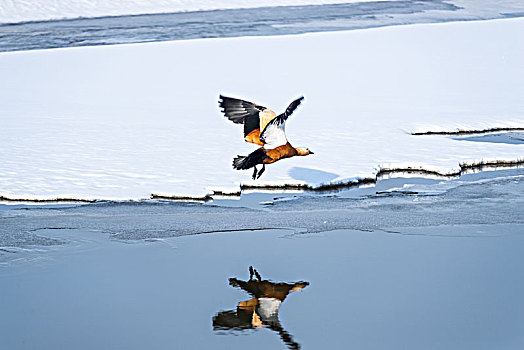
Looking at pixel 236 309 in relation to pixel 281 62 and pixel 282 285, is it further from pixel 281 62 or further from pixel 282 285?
pixel 281 62

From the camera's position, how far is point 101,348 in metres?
5.45

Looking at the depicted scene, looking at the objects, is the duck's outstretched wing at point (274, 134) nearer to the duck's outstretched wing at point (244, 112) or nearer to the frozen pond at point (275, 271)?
the duck's outstretched wing at point (244, 112)

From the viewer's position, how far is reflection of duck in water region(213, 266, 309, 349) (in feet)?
18.9

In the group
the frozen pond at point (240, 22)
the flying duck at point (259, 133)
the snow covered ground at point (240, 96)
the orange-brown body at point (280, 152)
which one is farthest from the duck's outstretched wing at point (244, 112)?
the frozen pond at point (240, 22)

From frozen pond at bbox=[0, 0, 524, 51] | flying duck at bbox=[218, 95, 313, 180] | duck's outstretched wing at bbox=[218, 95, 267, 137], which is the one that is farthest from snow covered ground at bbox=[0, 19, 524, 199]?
frozen pond at bbox=[0, 0, 524, 51]

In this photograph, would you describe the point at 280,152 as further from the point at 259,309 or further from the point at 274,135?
the point at 259,309

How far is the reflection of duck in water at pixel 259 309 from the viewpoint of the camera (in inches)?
227

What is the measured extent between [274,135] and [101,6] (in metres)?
21.9

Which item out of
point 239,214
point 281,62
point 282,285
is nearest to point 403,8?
point 281,62

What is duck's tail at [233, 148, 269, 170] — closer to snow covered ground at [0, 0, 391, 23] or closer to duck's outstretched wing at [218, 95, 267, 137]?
duck's outstretched wing at [218, 95, 267, 137]

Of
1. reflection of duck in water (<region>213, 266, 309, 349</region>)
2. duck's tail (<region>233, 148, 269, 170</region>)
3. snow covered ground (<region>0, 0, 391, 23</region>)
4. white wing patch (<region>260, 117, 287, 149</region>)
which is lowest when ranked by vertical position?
reflection of duck in water (<region>213, 266, 309, 349</region>)

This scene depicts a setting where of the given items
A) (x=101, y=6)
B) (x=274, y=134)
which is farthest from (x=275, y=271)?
(x=101, y=6)

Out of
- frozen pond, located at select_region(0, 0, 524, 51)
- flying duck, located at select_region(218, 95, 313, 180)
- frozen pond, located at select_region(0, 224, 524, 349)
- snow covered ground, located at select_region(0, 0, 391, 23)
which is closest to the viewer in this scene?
frozen pond, located at select_region(0, 224, 524, 349)

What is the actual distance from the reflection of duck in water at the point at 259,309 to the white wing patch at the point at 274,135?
2.27 meters
